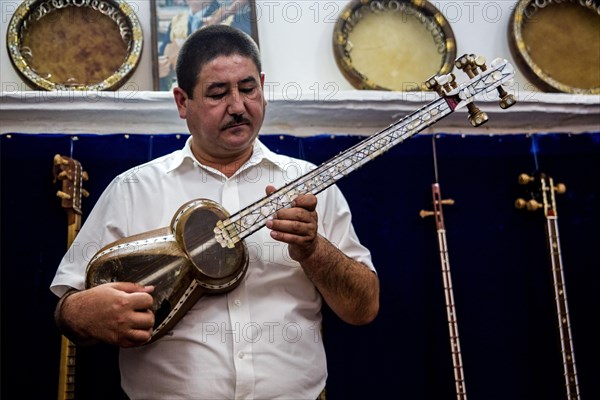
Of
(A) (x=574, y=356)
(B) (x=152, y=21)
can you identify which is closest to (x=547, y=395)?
(A) (x=574, y=356)

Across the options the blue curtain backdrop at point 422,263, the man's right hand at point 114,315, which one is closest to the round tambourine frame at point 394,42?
the blue curtain backdrop at point 422,263

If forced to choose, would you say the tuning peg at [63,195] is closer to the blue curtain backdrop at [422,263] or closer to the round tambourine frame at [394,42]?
the blue curtain backdrop at [422,263]

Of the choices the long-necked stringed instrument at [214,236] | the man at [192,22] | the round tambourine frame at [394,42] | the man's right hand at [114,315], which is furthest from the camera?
the round tambourine frame at [394,42]

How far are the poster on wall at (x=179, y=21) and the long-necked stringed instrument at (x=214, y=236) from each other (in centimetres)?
85

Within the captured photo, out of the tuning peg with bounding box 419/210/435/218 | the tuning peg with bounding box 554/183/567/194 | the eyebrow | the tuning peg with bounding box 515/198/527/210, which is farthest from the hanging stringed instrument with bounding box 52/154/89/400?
the tuning peg with bounding box 554/183/567/194

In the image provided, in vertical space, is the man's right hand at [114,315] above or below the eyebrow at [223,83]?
below

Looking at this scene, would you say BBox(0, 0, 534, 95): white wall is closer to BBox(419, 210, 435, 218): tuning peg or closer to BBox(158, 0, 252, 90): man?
BBox(158, 0, 252, 90): man

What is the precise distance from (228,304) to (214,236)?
21 centimetres

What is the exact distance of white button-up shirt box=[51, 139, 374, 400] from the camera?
169 centimetres

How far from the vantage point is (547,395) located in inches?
94.8

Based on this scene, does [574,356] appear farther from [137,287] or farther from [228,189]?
[137,287]

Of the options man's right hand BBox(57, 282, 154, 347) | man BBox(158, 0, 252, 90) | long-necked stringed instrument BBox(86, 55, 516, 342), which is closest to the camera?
man's right hand BBox(57, 282, 154, 347)

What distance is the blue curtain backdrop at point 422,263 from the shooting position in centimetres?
219

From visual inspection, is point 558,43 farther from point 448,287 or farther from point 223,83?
point 223,83
